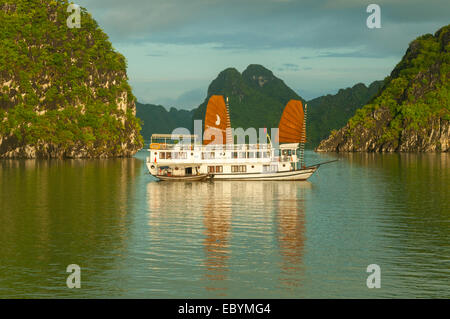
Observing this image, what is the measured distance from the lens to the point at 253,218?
36188 millimetres

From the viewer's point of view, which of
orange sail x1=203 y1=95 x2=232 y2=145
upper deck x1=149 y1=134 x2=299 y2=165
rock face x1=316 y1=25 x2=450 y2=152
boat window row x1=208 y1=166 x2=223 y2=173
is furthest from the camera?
rock face x1=316 y1=25 x2=450 y2=152

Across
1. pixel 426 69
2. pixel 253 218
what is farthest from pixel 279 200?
pixel 426 69

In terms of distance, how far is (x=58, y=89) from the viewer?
439 feet

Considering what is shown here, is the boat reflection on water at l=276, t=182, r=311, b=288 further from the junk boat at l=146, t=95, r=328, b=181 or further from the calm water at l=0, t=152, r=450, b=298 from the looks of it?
the junk boat at l=146, t=95, r=328, b=181

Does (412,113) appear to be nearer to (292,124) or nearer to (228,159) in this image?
(292,124)

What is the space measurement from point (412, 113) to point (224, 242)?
157 metres

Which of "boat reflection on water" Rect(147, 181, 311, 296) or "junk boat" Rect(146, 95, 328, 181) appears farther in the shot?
"junk boat" Rect(146, 95, 328, 181)

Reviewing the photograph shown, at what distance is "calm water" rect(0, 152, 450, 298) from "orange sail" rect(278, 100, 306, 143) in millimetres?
15907

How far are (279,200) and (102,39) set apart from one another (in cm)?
11300

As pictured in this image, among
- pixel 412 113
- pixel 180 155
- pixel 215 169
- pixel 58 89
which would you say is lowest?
pixel 215 169

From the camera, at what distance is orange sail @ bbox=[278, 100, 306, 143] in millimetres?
66500

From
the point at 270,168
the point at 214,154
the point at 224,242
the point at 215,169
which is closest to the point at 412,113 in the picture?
the point at 270,168

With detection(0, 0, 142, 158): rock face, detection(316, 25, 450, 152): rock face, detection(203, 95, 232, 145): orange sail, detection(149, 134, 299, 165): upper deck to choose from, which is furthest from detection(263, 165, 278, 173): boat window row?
detection(316, 25, 450, 152): rock face
